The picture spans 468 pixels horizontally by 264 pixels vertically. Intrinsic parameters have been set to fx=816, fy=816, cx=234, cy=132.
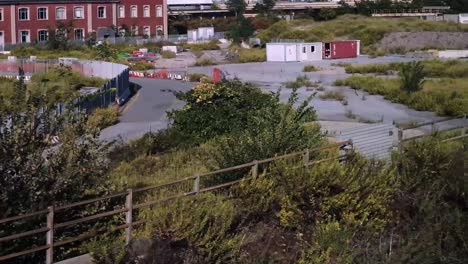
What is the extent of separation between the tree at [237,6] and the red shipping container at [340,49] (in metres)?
55.4

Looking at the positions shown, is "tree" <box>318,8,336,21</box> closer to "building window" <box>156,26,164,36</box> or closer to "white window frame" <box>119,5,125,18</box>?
"building window" <box>156,26,164,36</box>

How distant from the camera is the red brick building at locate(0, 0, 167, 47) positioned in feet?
244

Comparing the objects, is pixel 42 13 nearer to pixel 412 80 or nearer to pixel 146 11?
pixel 146 11

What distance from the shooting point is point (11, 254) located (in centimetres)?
797

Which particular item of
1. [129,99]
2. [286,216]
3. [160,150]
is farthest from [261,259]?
[129,99]

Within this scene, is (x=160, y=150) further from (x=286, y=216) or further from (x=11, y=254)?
(x=11, y=254)

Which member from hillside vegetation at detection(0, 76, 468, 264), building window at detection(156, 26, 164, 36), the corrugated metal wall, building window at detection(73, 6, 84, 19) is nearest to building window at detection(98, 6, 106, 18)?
building window at detection(73, 6, 84, 19)

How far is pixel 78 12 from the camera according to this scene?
80062mm

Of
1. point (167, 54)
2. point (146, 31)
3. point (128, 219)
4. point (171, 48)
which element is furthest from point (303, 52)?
point (128, 219)

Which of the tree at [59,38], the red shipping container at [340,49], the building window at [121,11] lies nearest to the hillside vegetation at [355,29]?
the red shipping container at [340,49]

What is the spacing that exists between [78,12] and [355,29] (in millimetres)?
29459

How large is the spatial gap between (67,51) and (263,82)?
27.9 metres

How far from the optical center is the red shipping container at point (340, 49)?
6797cm

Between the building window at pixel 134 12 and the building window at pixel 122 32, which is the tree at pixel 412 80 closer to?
the building window at pixel 122 32
